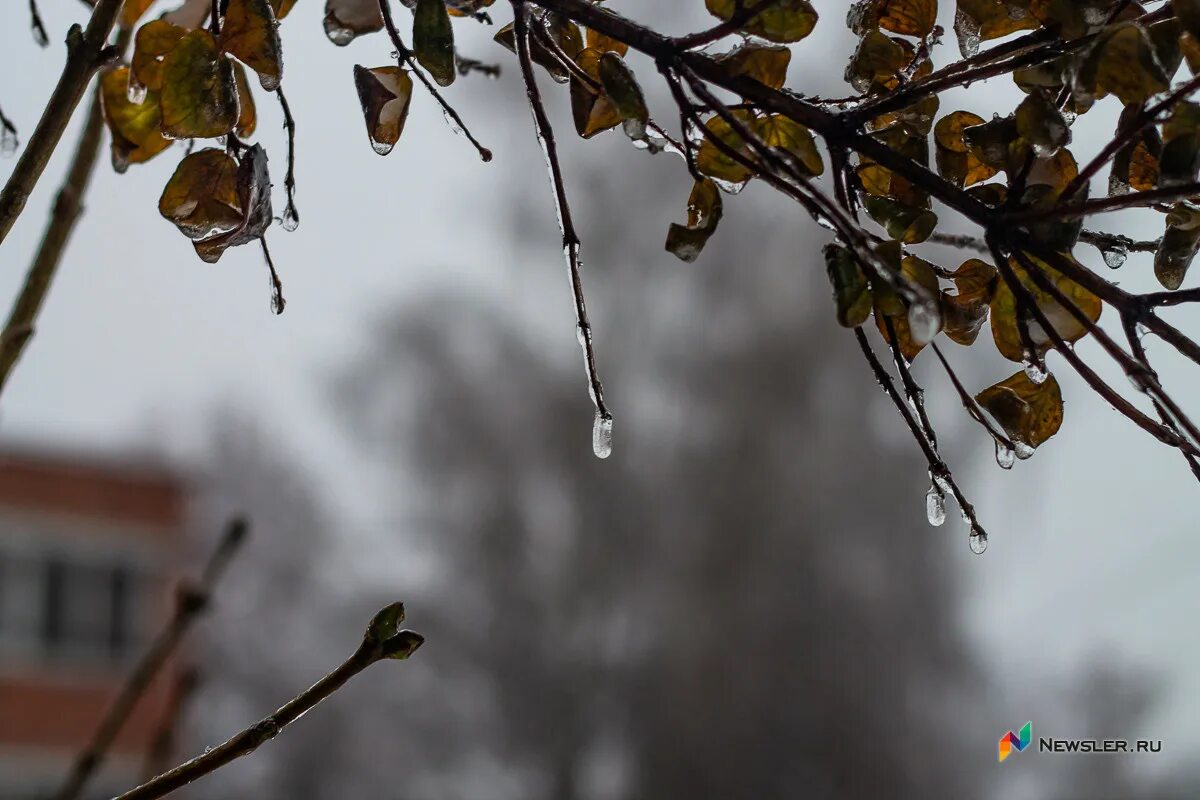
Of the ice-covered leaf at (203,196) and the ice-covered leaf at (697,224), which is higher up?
the ice-covered leaf at (697,224)

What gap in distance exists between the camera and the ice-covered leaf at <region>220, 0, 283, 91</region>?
0.33 meters

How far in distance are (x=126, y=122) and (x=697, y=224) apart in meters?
0.21

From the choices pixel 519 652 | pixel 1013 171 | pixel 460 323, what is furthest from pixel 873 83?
pixel 519 652

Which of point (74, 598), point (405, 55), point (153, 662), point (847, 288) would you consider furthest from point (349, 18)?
point (74, 598)

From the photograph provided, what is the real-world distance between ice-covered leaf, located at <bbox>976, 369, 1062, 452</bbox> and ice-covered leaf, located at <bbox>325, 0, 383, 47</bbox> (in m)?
0.22

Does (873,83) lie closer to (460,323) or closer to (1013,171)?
(1013,171)

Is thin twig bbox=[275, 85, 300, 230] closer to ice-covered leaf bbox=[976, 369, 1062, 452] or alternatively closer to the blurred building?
ice-covered leaf bbox=[976, 369, 1062, 452]

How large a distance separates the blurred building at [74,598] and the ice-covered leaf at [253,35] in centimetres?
682

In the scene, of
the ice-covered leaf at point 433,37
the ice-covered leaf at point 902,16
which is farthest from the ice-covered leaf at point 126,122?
the ice-covered leaf at point 902,16

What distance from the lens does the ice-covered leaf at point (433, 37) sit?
0.32 meters

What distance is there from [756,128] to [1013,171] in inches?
2.9

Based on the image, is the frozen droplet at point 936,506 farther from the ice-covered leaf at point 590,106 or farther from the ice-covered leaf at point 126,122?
the ice-covered leaf at point 126,122

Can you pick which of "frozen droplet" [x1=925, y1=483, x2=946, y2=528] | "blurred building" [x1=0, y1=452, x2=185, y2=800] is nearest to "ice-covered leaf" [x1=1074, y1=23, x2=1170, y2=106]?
"frozen droplet" [x1=925, y1=483, x2=946, y2=528]

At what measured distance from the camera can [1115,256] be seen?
37 cm
